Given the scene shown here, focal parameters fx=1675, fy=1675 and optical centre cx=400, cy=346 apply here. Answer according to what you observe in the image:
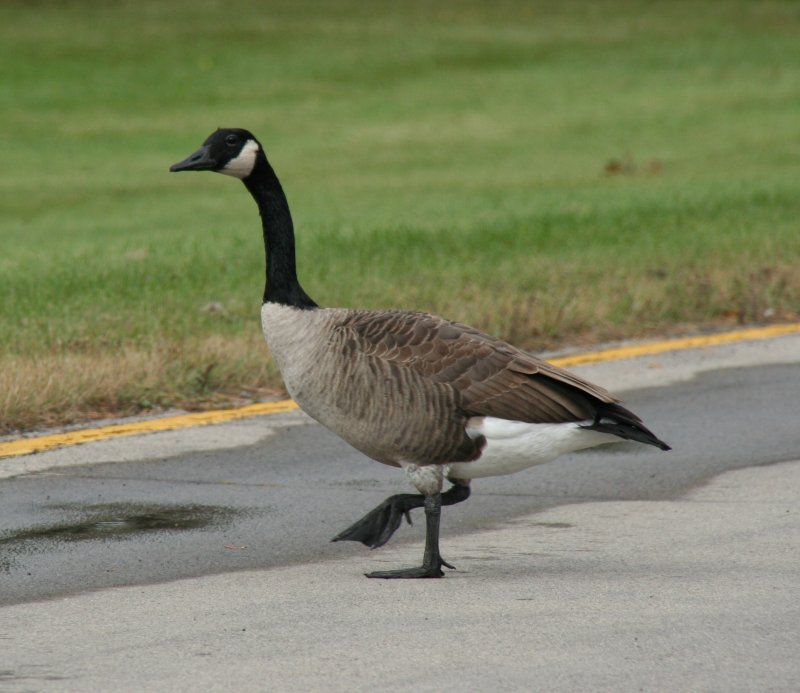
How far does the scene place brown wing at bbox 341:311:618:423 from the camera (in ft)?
18.7

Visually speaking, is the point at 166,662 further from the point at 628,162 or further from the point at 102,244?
the point at 628,162

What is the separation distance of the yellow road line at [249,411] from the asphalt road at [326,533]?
14 centimetres

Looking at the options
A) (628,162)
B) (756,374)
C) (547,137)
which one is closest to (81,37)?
(547,137)

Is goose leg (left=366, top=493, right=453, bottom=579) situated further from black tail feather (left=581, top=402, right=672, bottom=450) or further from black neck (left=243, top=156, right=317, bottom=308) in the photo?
black neck (left=243, top=156, right=317, bottom=308)

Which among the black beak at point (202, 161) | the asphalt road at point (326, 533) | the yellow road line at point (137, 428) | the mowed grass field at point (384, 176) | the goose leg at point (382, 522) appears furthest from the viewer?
the mowed grass field at point (384, 176)

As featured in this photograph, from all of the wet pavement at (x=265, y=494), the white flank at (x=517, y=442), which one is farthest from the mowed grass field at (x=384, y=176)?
the white flank at (x=517, y=442)

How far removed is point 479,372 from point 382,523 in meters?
0.67

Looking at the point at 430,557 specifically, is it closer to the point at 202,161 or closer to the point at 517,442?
the point at 517,442

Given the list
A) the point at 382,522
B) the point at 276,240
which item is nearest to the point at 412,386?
the point at 382,522

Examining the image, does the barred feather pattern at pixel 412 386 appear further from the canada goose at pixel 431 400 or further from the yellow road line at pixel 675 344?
the yellow road line at pixel 675 344

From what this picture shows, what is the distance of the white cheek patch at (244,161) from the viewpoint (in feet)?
20.4

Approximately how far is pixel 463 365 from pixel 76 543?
1.61m

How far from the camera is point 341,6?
38031 mm

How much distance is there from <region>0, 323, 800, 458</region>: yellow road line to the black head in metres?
1.94
